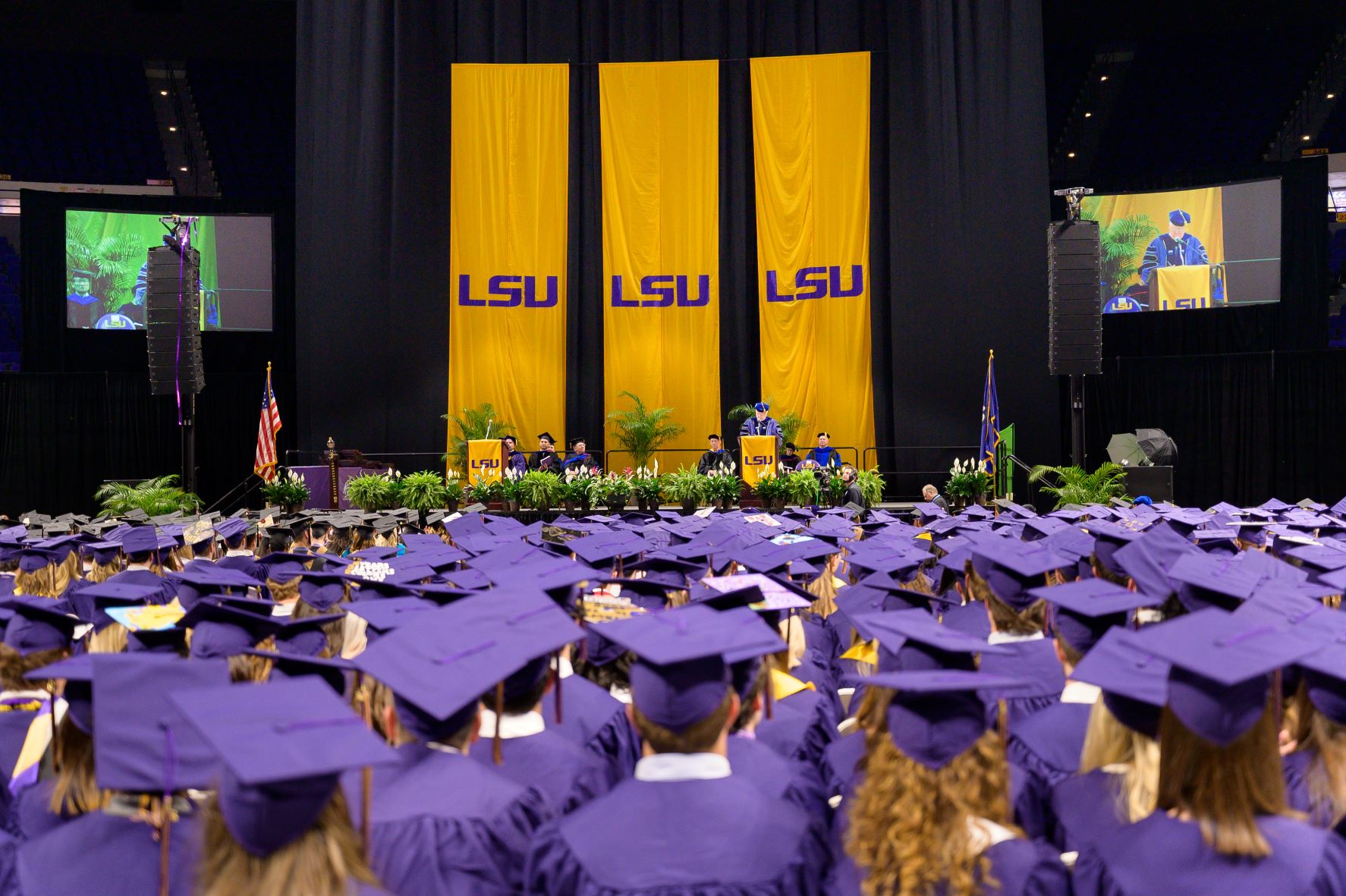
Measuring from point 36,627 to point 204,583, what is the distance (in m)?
0.88

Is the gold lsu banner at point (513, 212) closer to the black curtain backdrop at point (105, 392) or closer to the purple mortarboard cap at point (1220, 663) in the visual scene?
the black curtain backdrop at point (105, 392)

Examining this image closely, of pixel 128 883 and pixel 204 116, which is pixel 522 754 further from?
pixel 204 116

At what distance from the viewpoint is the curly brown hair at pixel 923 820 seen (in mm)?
1891

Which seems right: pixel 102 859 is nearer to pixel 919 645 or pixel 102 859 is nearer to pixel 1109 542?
pixel 919 645

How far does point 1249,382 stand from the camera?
16469 millimetres

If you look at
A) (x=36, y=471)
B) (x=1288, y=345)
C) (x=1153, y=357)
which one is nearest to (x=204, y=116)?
(x=36, y=471)

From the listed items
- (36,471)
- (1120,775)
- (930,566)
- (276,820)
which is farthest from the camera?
(36,471)

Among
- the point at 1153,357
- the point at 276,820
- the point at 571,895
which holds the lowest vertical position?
the point at 571,895

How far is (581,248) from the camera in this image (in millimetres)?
17922

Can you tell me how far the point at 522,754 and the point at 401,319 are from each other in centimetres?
1521

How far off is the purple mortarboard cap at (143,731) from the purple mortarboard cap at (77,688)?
8 cm

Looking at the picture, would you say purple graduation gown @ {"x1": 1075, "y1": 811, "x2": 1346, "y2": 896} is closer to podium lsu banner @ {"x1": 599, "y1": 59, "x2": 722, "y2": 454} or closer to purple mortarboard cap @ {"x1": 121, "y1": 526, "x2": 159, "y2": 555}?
purple mortarboard cap @ {"x1": 121, "y1": 526, "x2": 159, "y2": 555}

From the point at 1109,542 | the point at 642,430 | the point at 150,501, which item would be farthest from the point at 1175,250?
the point at 150,501

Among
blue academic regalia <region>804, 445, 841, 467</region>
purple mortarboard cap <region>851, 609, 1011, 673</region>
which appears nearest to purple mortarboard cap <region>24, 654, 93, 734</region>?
purple mortarboard cap <region>851, 609, 1011, 673</region>
